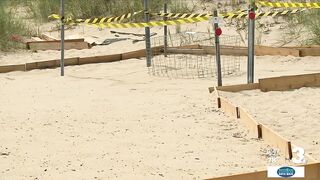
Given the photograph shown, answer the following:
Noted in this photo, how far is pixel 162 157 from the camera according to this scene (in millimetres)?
4910

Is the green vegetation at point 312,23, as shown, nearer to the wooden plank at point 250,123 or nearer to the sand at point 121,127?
the sand at point 121,127

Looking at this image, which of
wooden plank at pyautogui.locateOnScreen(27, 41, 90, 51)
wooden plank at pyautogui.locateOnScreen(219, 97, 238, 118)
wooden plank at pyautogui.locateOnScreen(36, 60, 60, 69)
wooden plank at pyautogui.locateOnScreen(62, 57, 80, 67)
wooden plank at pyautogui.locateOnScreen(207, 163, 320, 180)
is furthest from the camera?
wooden plank at pyautogui.locateOnScreen(27, 41, 90, 51)

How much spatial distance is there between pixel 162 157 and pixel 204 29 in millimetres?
8570

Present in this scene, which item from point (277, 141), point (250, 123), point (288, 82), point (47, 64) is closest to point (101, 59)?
point (47, 64)

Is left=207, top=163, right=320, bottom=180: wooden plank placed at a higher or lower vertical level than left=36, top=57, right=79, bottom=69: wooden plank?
lower

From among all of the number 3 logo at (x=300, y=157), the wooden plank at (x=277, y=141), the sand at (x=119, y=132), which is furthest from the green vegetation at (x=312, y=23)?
the number 3 logo at (x=300, y=157)

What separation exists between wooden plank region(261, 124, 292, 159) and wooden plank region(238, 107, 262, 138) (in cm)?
7

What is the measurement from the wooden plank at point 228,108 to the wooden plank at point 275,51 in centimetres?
375

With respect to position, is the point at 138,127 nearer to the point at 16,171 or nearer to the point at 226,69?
the point at 16,171

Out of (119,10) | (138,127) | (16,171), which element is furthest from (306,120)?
(119,10)

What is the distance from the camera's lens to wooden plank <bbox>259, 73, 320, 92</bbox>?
7.60 meters

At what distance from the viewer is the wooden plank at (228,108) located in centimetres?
617

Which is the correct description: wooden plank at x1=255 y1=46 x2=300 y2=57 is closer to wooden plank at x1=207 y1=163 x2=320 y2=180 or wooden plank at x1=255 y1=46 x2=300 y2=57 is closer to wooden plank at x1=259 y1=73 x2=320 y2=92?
wooden plank at x1=259 y1=73 x2=320 y2=92

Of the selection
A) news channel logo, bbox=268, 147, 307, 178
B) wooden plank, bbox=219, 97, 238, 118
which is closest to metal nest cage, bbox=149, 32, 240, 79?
wooden plank, bbox=219, 97, 238, 118
